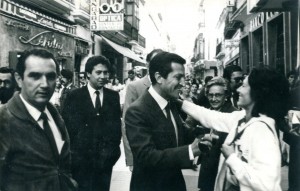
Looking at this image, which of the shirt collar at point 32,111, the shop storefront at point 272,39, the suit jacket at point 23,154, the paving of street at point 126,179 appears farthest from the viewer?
the shop storefront at point 272,39

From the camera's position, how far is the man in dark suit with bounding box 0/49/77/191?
2.04 metres

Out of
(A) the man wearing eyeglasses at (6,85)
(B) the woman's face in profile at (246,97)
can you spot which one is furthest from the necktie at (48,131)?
(A) the man wearing eyeglasses at (6,85)

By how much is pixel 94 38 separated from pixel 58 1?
590 centimetres

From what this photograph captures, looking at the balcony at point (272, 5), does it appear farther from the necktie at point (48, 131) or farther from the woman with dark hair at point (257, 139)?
the necktie at point (48, 131)

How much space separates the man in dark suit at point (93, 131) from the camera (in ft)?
13.7

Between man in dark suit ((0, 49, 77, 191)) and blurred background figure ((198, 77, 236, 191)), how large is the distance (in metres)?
1.93

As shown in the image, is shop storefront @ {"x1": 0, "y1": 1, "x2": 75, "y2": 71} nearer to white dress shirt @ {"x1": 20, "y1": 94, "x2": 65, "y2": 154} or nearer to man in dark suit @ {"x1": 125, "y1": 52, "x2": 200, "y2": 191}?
man in dark suit @ {"x1": 125, "y1": 52, "x2": 200, "y2": 191}

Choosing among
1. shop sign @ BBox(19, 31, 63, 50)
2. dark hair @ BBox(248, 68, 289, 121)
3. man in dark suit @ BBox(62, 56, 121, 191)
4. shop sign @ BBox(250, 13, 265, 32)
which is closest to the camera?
dark hair @ BBox(248, 68, 289, 121)

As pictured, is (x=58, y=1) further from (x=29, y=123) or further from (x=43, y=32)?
(x=29, y=123)

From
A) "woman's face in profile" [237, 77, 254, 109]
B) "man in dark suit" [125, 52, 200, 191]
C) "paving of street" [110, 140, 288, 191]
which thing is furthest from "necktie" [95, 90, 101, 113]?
"woman's face in profile" [237, 77, 254, 109]

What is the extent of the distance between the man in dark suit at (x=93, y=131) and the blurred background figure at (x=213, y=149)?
0.90 m

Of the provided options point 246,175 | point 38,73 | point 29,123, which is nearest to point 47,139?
point 29,123

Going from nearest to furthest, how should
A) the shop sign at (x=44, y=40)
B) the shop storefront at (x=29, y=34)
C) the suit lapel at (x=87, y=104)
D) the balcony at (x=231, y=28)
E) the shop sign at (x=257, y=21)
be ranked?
the suit lapel at (x=87, y=104) < the shop storefront at (x=29, y=34) < the shop sign at (x=257, y=21) < the shop sign at (x=44, y=40) < the balcony at (x=231, y=28)

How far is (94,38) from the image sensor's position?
2131 cm
